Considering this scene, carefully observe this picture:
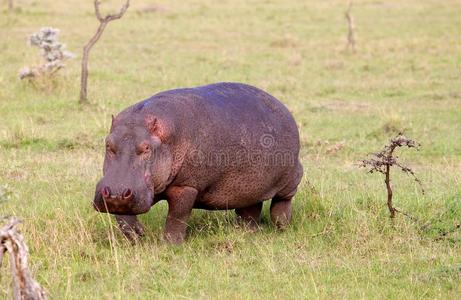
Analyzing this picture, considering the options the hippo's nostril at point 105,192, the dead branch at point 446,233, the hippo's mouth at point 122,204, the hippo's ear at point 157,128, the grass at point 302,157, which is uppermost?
the hippo's ear at point 157,128

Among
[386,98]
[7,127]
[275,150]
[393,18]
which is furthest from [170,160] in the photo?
[393,18]

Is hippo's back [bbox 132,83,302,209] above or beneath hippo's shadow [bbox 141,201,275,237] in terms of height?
above

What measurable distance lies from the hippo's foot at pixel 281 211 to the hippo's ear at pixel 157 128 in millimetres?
1402

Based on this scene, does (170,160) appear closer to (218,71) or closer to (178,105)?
(178,105)

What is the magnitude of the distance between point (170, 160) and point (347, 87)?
998 centimetres

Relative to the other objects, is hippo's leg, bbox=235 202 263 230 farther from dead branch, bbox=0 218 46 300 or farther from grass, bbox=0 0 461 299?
dead branch, bbox=0 218 46 300

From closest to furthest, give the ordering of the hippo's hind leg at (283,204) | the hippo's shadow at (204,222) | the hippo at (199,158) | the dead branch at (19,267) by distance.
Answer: the dead branch at (19,267)
the hippo at (199,158)
the hippo's shadow at (204,222)
the hippo's hind leg at (283,204)

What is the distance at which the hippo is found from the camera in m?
5.80

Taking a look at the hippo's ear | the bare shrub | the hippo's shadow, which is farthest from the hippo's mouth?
the bare shrub

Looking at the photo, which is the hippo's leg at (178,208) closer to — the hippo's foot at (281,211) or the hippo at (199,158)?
the hippo at (199,158)

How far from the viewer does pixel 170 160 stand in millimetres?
6051

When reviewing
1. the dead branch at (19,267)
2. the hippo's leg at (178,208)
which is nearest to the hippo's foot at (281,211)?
the hippo's leg at (178,208)

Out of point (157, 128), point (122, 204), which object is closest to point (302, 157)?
point (157, 128)

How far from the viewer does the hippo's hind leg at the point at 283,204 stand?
7.01m
